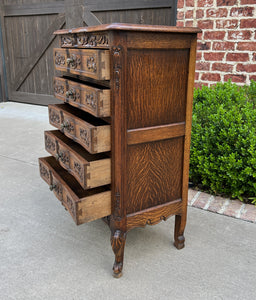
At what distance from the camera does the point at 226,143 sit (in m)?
2.65

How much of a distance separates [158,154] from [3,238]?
124 cm

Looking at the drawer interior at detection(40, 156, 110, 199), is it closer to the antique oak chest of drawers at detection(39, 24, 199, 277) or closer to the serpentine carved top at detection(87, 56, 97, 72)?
the antique oak chest of drawers at detection(39, 24, 199, 277)

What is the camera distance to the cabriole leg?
204cm

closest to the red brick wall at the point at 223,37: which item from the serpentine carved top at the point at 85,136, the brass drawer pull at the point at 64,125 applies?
the brass drawer pull at the point at 64,125

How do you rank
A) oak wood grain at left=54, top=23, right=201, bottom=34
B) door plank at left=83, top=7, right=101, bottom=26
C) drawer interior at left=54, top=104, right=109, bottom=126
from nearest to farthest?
oak wood grain at left=54, top=23, right=201, bottom=34 → drawer interior at left=54, top=104, right=109, bottom=126 → door plank at left=83, top=7, right=101, bottom=26

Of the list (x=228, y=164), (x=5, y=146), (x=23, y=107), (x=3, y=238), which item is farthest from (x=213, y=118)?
(x=23, y=107)

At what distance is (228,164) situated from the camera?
256 centimetres

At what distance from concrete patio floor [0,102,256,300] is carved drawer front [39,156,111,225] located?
0.36 m

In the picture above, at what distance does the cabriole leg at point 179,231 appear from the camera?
2043 mm

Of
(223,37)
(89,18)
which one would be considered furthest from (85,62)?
(89,18)

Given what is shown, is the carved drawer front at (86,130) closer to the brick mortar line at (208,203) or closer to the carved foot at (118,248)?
the carved foot at (118,248)

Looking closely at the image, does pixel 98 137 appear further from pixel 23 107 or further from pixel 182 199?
pixel 23 107

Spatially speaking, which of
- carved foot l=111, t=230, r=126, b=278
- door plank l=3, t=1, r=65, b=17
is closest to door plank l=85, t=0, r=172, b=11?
door plank l=3, t=1, r=65, b=17

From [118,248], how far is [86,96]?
2.82 feet
